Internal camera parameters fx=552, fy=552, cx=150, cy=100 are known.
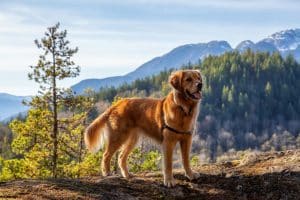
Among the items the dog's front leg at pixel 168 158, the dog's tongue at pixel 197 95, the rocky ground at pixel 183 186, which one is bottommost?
the rocky ground at pixel 183 186

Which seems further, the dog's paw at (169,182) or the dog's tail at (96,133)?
the dog's tail at (96,133)

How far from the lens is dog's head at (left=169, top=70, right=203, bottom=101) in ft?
33.8

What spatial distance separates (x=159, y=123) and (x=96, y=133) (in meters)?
1.94

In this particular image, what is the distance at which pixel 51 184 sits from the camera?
1019 cm

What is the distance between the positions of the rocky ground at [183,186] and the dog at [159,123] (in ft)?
1.20

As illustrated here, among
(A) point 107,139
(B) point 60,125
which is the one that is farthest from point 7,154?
(A) point 107,139

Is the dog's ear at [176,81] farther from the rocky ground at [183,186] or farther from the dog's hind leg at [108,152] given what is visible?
the dog's hind leg at [108,152]

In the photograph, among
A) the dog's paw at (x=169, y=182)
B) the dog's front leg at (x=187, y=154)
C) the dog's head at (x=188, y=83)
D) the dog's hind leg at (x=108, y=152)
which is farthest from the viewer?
the dog's hind leg at (x=108, y=152)

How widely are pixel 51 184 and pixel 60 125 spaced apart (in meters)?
20.7

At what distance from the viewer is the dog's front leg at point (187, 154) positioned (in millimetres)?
10891

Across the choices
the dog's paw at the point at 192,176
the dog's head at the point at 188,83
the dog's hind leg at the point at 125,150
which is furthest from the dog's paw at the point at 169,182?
the dog's head at the point at 188,83

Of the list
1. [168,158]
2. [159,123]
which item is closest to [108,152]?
[159,123]

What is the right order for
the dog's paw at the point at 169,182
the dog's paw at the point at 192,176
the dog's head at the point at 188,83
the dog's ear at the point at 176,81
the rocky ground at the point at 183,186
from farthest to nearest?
1. the dog's paw at the point at 192,176
2. the dog's paw at the point at 169,182
3. the dog's ear at the point at 176,81
4. the dog's head at the point at 188,83
5. the rocky ground at the point at 183,186

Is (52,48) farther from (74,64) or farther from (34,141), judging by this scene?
(34,141)
